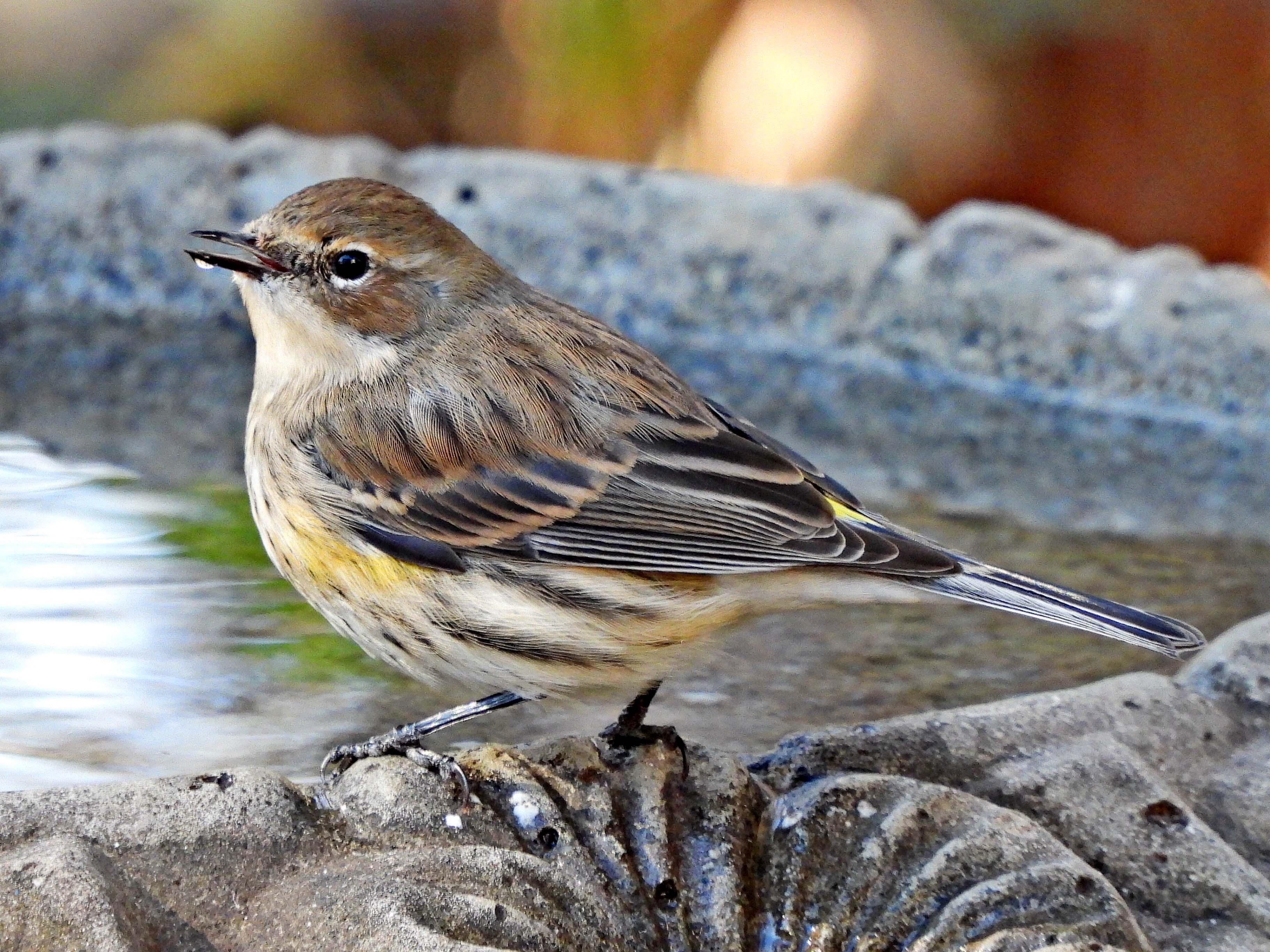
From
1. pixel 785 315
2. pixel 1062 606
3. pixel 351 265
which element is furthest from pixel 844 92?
pixel 1062 606

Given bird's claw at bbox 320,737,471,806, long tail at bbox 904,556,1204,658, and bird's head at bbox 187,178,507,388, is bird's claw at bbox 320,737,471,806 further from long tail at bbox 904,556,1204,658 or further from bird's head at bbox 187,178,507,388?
long tail at bbox 904,556,1204,658

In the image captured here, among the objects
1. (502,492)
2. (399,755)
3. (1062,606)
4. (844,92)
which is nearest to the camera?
(399,755)

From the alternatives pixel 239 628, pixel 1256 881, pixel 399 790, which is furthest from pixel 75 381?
pixel 1256 881

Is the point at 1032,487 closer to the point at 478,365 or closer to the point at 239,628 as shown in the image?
the point at 478,365

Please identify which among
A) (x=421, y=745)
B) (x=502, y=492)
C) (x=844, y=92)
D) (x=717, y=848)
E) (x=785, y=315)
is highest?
(x=844, y=92)

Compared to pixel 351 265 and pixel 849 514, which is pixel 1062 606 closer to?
pixel 849 514

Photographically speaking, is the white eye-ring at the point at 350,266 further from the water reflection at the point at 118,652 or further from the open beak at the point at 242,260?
the water reflection at the point at 118,652

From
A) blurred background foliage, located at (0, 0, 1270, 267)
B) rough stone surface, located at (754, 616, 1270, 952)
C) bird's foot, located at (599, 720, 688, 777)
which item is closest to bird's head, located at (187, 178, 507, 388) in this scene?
bird's foot, located at (599, 720, 688, 777)
